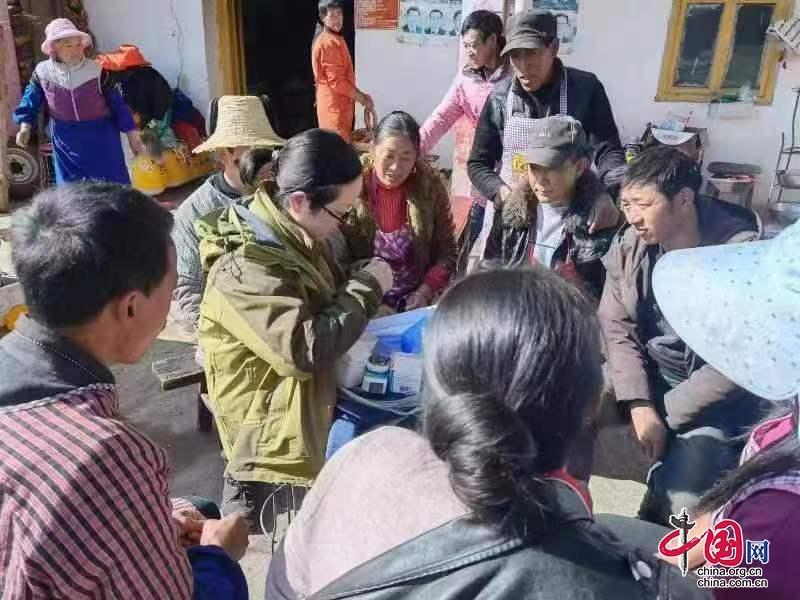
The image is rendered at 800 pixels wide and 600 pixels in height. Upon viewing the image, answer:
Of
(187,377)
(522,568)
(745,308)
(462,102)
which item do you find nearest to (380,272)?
(187,377)

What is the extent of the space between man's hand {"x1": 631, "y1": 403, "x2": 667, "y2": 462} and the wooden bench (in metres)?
1.82

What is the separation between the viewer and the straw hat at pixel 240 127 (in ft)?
9.77

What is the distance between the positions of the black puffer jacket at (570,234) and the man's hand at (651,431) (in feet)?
2.12

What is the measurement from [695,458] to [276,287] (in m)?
1.45

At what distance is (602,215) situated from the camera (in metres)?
2.64

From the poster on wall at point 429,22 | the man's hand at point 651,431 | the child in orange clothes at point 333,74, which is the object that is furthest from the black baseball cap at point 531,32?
the poster on wall at point 429,22

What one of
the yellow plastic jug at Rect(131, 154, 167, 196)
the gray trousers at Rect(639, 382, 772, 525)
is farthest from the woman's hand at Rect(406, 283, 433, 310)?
the yellow plastic jug at Rect(131, 154, 167, 196)

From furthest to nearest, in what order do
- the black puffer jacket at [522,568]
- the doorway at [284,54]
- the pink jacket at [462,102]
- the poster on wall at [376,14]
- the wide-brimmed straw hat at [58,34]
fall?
the doorway at [284,54] < the poster on wall at [376,14] < the wide-brimmed straw hat at [58,34] < the pink jacket at [462,102] < the black puffer jacket at [522,568]

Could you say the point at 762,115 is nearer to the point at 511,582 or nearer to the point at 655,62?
the point at 655,62

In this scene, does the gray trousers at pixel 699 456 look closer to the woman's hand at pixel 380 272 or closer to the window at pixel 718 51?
the woman's hand at pixel 380 272

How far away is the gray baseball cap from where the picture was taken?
2580mm

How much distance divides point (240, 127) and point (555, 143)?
1496 mm

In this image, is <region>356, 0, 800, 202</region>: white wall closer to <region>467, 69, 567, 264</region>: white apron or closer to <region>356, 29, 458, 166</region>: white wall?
<region>356, 29, 458, 166</region>: white wall

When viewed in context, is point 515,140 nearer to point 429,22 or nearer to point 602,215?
point 602,215
